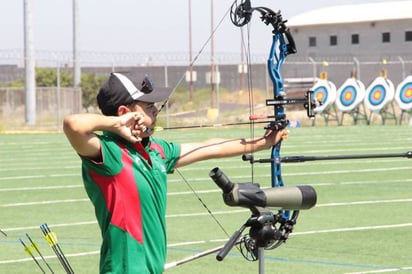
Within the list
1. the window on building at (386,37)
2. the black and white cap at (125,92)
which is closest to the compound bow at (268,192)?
the black and white cap at (125,92)

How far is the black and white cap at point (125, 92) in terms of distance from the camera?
5.13 meters

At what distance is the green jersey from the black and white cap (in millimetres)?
144

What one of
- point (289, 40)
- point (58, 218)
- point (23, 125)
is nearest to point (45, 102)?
point (23, 125)

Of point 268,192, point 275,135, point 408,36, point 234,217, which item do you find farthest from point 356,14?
point 268,192

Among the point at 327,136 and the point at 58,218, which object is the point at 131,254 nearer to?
the point at 58,218

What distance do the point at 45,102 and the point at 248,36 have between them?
29077 millimetres

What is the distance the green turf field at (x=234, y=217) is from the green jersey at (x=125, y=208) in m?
3.79

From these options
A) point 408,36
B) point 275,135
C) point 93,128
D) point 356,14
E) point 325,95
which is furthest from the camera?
point 356,14

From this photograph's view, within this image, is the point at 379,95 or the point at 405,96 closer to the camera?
the point at 379,95

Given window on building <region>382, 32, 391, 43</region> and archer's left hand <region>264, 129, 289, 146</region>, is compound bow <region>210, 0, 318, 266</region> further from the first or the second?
window on building <region>382, 32, 391, 43</region>

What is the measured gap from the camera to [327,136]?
27953mm

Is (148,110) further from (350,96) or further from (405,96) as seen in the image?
(405,96)

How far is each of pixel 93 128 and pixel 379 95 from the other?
34206mm

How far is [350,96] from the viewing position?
38.6 meters
